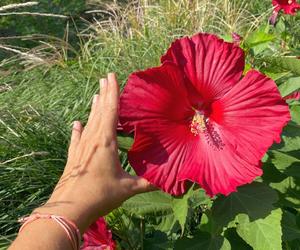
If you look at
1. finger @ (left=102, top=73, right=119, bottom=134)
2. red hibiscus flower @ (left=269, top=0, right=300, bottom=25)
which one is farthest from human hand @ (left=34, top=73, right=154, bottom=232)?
red hibiscus flower @ (left=269, top=0, right=300, bottom=25)

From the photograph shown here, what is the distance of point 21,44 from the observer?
18.2 feet

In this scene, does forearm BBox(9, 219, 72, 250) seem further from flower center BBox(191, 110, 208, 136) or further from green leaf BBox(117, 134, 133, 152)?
flower center BBox(191, 110, 208, 136)

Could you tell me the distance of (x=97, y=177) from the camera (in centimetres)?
111

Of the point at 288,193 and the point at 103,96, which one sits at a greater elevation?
the point at 103,96


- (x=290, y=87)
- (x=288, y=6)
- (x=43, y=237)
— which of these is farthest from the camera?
(x=288, y=6)

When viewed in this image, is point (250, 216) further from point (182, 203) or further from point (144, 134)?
point (144, 134)

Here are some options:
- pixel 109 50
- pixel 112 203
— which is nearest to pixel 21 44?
pixel 109 50

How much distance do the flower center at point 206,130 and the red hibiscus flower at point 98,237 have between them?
33 centimetres

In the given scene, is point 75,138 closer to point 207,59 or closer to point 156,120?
point 156,120

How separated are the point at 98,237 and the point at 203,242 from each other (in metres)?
0.24

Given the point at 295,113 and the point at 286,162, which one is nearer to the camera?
the point at 286,162

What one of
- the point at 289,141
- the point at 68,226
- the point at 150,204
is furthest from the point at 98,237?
the point at 289,141

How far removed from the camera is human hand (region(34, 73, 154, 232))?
1.08 m

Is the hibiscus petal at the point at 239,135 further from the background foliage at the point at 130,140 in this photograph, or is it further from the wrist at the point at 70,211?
the wrist at the point at 70,211
